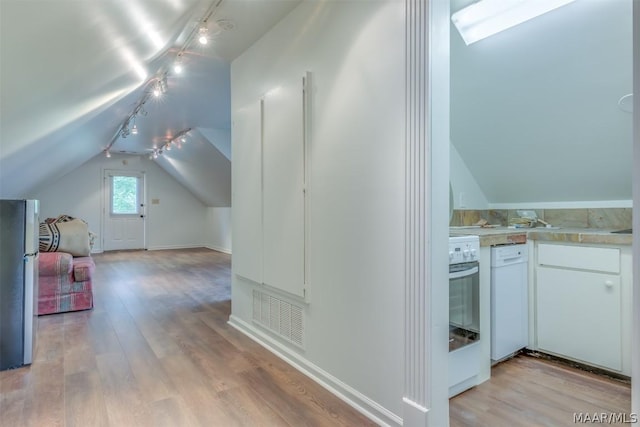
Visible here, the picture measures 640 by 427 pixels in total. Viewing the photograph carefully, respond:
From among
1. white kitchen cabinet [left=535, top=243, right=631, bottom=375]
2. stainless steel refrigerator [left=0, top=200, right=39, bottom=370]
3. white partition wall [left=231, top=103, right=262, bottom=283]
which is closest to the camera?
white kitchen cabinet [left=535, top=243, right=631, bottom=375]

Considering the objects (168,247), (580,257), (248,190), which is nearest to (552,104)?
(580,257)

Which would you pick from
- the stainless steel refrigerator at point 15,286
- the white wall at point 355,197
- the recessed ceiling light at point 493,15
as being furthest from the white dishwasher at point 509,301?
A: the stainless steel refrigerator at point 15,286

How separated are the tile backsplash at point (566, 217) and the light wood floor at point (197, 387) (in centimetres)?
118

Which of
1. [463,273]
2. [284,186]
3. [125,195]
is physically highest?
[125,195]

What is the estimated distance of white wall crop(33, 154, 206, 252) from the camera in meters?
8.26

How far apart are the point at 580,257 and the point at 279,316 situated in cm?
215

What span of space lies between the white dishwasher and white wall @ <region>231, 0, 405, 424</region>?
997 mm

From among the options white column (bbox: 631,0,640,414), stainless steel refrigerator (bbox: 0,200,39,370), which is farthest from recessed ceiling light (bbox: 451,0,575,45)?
stainless steel refrigerator (bbox: 0,200,39,370)

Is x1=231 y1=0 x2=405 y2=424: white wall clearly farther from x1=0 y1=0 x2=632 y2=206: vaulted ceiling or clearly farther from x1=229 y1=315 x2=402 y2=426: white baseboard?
x1=0 y1=0 x2=632 y2=206: vaulted ceiling

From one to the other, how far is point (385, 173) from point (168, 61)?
2.65 meters

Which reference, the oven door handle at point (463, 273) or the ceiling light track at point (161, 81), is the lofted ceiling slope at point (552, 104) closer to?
the oven door handle at point (463, 273)

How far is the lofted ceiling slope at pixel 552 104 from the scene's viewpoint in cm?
208

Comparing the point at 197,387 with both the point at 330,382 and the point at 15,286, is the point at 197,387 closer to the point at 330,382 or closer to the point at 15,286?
the point at 330,382

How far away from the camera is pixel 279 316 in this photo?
8.57 feet
